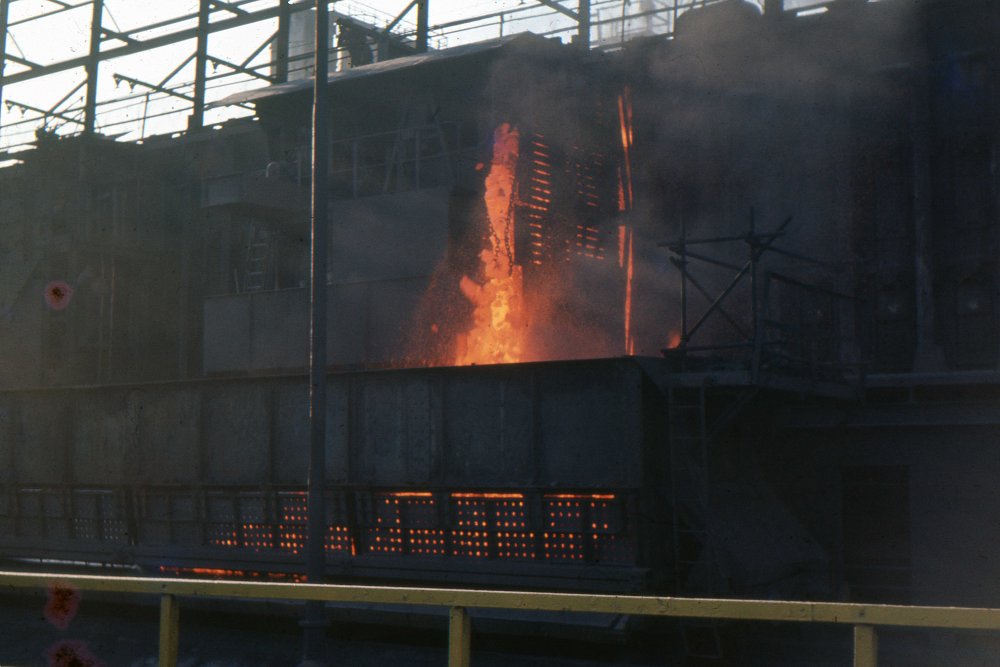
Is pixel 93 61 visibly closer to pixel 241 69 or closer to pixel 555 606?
pixel 241 69

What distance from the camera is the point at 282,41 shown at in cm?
3434

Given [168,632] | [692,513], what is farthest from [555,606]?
[692,513]

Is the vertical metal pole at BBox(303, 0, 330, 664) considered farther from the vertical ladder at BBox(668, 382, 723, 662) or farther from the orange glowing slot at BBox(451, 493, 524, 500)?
the vertical ladder at BBox(668, 382, 723, 662)

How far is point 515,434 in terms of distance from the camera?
46.3 feet

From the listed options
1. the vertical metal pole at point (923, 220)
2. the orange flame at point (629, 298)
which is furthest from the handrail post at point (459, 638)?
the orange flame at point (629, 298)

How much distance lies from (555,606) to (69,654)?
12.6 m

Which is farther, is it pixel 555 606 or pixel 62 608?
pixel 62 608

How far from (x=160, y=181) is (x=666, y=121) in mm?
15333

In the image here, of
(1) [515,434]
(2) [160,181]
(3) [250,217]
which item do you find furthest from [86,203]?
(1) [515,434]

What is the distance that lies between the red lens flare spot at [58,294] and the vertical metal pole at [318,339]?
19179 mm

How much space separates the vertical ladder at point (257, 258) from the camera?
26.0 m

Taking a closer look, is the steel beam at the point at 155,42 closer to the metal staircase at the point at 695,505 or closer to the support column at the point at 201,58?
the support column at the point at 201,58

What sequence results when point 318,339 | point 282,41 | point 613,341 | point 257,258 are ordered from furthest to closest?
point 282,41
point 257,258
point 613,341
point 318,339

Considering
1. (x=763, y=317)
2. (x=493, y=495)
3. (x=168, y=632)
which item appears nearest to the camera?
(x=168, y=632)
